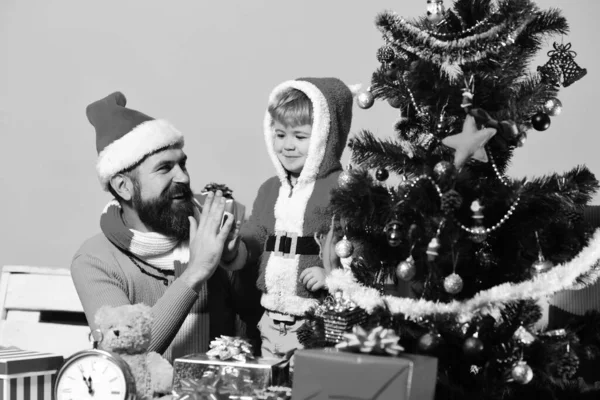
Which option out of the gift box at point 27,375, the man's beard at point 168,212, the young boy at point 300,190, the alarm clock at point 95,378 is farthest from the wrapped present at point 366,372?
the man's beard at point 168,212

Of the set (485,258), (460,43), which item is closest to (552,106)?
(460,43)

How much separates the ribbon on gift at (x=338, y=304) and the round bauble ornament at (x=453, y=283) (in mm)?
207

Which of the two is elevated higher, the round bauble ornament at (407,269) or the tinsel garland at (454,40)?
the tinsel garland at (454,40)

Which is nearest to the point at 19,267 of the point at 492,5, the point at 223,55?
the point at 223,55

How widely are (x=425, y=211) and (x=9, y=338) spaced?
1489 millimetres

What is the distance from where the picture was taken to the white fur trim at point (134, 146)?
203 centimetres

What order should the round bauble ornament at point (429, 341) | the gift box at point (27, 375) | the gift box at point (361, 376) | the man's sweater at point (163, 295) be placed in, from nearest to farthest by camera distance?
the gift box at point (361, 376), the round bauble ornament at point (429, 341), the gift box at point (27, 375), the man's sweater at point (163, 295)

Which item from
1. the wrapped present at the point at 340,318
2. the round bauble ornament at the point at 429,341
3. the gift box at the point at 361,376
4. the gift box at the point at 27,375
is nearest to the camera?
the gift box at the point at 361,376

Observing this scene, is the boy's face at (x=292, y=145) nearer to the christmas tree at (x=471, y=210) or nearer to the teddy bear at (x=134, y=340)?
the christmas tree at (x=471, y=210)

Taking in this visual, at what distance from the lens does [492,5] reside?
5.03 feet

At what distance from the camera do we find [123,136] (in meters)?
2.06

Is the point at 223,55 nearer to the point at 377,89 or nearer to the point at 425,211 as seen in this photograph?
the point at 377,89

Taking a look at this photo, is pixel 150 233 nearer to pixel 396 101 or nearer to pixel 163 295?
pixel 163 295

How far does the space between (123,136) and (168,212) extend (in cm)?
24
